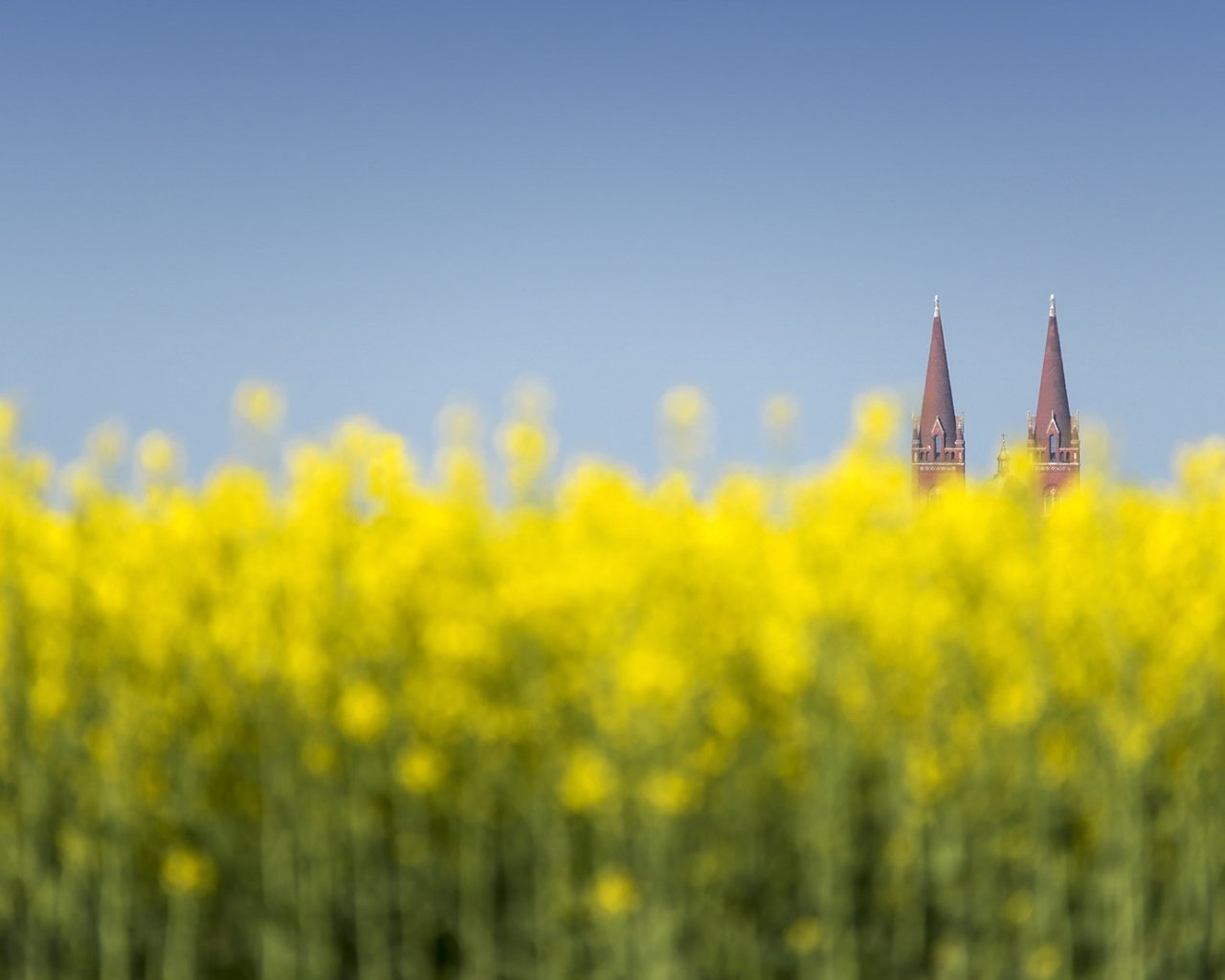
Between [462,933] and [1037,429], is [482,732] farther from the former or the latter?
[1037,429]

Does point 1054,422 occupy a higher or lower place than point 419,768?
higher

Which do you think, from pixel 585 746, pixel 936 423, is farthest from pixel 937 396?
pixel 585 746

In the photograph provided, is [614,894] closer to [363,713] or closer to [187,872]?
[363,713]

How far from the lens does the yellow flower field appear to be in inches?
166

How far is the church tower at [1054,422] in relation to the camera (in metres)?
108

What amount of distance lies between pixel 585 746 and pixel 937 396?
4272 inches

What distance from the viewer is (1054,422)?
107812mm

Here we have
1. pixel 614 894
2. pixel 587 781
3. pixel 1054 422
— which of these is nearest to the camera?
pixel 614 894

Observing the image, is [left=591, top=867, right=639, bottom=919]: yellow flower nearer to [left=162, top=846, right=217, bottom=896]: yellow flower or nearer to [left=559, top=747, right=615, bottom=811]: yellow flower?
[left=559, top=747, right=615, bottom=811]: yellow flower

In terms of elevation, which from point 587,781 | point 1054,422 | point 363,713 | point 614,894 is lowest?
point 614,894

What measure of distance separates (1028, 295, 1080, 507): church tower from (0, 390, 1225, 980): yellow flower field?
4142 inches

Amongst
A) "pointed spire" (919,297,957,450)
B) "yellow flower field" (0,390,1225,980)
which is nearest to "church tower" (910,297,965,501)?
"pointed spire" (919,297,957,450)

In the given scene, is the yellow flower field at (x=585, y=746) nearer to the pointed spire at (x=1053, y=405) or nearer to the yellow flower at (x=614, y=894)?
the yellow flower at (x=614, y=894)

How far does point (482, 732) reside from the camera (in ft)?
14.1
